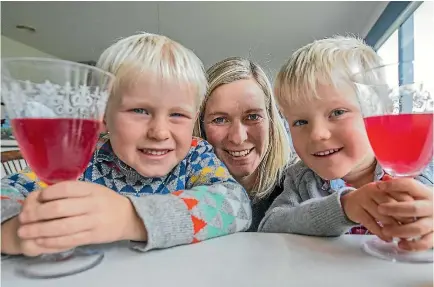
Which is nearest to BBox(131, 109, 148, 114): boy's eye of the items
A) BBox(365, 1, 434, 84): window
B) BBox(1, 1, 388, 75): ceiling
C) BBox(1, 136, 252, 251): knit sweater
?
BBox(1, 136, 252, 251): knit sweater

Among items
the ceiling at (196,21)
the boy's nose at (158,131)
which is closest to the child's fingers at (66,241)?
the boy's nose at (158,131)

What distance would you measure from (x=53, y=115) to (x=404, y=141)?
459 millimetres

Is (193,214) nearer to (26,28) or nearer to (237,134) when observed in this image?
(237,134)

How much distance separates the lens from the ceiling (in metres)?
4.17

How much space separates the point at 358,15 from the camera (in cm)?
449

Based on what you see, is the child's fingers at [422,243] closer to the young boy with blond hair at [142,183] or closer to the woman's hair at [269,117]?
the young boy with blond hair at [142,183]

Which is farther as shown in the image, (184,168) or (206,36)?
(206,36)

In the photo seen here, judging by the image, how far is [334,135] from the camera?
0.82 metres

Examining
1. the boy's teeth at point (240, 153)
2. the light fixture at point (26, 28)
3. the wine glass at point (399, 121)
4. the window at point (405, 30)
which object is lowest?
the boy's teeth at point (240, 153)

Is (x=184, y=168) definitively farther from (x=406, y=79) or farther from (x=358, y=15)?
(x=358, y=15)

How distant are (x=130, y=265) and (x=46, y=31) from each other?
17.4 feet

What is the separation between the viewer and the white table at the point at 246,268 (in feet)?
1.37

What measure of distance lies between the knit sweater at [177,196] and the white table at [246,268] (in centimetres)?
3

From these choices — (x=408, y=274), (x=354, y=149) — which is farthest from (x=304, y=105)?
(x=408, y=274)
